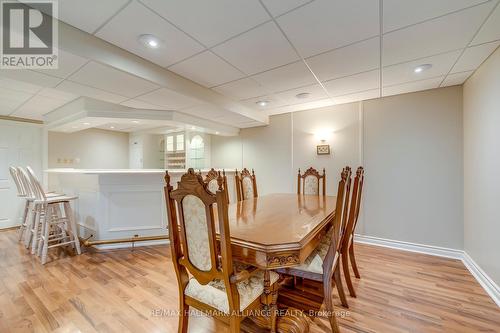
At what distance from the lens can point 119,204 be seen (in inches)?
125

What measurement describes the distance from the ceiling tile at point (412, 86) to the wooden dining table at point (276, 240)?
2.14 meters

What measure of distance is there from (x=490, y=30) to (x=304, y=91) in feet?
5.90

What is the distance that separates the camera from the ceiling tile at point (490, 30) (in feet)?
5.18

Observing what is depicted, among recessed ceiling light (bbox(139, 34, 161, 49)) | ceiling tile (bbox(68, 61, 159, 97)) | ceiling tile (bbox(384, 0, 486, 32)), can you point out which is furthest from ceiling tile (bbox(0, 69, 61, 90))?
ceiling tile (bbox(384, 0, 486, 32))

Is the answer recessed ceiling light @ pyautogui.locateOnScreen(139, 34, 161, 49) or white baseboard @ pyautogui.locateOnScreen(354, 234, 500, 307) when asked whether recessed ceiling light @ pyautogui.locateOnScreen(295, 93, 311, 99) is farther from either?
white baseboard @ pyautogui.locateOnScreen(354, 234, 500, 307)

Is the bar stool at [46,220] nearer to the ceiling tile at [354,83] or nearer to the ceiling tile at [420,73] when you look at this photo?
the ceiling tile at [354,83]

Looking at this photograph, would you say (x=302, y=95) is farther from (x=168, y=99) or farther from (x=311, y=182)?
(x=168, y=99)

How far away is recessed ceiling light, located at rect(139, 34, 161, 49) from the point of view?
181 centimetres

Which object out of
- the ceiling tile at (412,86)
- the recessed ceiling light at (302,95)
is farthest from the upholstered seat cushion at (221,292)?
the ceiling tile at (412,86)

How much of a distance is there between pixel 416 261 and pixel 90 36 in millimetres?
4303

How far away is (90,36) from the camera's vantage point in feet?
5.90

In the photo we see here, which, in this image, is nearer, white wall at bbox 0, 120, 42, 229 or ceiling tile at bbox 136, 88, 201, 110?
ceiling tile at bbox 136, 88, 201, 110
